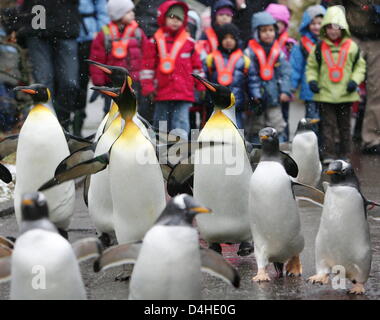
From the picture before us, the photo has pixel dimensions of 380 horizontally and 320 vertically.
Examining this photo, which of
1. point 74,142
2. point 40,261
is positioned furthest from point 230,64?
point 40,261

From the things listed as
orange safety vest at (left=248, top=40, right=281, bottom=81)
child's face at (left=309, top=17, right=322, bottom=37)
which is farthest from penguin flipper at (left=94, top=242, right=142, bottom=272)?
child's face at (left=309, top=17, right=322, bottom=37)

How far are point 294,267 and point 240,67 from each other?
5.36m

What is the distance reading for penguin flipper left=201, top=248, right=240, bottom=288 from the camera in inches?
144

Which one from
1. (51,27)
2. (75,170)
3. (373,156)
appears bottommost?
(373,156)

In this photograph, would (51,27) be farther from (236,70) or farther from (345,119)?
(345,119)

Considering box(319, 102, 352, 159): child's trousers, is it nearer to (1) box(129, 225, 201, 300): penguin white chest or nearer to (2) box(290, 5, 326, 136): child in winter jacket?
(2) box(290, 5, 326, 136): child in winter jacket

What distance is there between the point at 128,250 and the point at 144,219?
3.28 feet

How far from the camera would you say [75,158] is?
16.7ft

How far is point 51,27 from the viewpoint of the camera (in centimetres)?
884

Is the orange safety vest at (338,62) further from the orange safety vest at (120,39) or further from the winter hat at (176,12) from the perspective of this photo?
the orange safety vest at (120,39)

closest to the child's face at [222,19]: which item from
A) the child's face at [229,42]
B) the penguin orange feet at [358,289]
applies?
the child's face at [229,42]

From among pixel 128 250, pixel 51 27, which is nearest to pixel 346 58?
pixel 51 27

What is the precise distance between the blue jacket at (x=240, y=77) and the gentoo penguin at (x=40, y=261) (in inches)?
258

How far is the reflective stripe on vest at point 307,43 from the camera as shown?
10.7 meters
